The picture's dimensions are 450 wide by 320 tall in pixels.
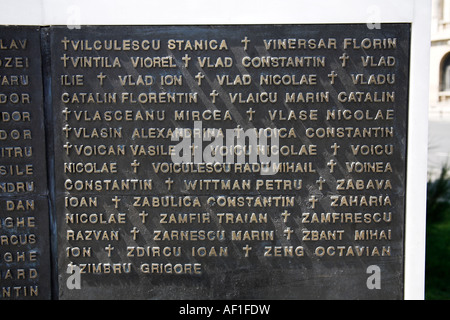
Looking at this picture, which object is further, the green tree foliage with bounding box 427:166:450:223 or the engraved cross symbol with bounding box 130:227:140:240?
the green tree foliage with bounding box 427:166:450:223

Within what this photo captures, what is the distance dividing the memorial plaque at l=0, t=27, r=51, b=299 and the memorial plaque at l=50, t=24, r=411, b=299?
0.41ft

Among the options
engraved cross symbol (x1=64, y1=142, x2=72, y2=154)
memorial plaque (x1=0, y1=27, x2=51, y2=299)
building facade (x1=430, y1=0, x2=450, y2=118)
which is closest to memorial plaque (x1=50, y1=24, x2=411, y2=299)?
engraved cross symbol (x1=64, y1=142, x2=72, y2=154)

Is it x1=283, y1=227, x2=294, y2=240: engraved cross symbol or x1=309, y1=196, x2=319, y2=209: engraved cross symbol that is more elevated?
x1=309, y1=196, x2=319, y2=209: engraved cross symbol

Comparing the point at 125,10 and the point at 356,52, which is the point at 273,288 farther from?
the point at 125,10

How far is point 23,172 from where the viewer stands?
3078mm

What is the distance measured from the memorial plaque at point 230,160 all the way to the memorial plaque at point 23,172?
0.13 metres

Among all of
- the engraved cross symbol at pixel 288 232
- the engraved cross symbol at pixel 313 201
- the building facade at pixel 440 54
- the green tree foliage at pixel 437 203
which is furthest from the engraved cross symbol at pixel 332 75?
the building facade at pixel 440 54

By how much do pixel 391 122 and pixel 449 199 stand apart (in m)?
4.43

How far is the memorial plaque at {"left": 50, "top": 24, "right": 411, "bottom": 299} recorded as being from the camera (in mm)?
3025

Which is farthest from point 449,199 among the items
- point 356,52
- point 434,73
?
point 434,73

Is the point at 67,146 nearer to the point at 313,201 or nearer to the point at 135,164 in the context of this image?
the point at 135,164

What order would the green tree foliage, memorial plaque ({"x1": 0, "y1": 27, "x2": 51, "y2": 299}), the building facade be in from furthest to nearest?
the building facade
the green tree foliage
memorial plaque ({"x1": 0, "y1": 27, "x2": 51, "y2": 299})

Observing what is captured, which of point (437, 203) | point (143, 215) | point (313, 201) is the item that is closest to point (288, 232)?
point (313, 201)

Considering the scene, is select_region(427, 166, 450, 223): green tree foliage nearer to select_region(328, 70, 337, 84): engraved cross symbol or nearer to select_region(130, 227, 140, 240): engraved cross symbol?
select_region(328, 70, 337, 84): engraved cross symbol
